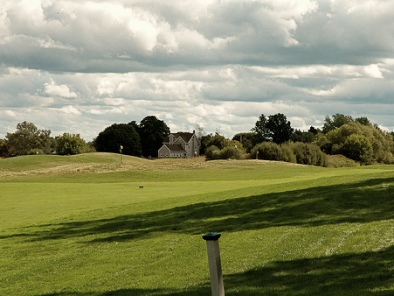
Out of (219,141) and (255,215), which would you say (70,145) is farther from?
(255,215)

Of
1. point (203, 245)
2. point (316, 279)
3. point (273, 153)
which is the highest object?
point (273, 153)

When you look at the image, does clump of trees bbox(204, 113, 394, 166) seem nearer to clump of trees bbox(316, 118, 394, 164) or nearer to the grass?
clump of trees bbox(316, 118, 394, 164)

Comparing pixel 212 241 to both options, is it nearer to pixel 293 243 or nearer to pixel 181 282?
pixel 181 282

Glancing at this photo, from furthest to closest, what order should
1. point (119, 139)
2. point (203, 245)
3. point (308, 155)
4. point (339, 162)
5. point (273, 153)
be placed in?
point (119, 139)
point (339, 162)
point (308, 155)
point (273, 153)
point (203, 245)

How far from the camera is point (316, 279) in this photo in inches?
596

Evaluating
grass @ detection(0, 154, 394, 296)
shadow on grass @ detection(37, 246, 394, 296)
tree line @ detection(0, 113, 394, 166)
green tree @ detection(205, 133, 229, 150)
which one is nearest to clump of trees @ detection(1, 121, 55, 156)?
tree line @ detection(0, 113, 394, 166)

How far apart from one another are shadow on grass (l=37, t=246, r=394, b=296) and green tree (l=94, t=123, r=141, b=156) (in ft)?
579

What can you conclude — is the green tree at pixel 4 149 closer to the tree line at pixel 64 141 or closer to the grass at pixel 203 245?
the tree line at pixel 64 141

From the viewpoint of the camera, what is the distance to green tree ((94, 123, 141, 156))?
635 ft

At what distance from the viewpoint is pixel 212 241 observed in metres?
9.00

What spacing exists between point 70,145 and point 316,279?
570ft

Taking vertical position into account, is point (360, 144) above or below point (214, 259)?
above

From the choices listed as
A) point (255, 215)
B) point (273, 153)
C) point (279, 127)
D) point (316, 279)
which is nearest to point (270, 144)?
point (273, 153)

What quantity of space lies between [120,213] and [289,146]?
10655 centimetres
